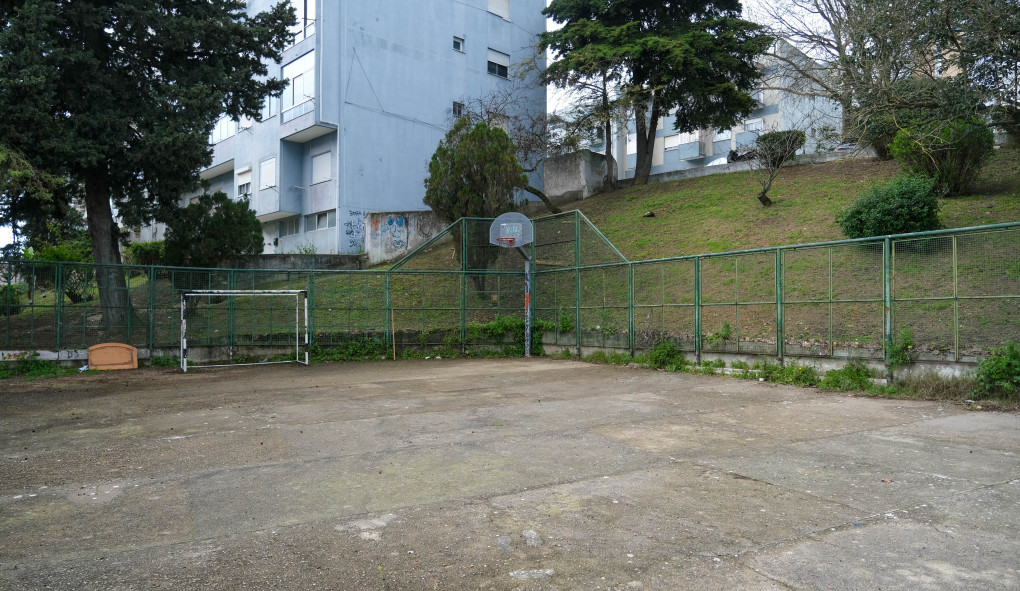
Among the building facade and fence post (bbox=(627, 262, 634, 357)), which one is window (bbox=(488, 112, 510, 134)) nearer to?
the building facade

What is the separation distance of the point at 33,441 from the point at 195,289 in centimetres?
943

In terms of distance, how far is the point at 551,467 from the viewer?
5.58m

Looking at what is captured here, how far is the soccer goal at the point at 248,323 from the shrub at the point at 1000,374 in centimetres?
1355

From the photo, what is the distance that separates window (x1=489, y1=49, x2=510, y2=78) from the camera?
104 feet

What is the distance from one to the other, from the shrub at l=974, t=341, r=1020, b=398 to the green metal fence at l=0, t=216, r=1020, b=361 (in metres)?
0.40

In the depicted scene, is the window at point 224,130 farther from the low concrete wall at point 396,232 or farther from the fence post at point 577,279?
the fence post at point 577,279

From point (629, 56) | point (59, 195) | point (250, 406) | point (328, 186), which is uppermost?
point (629, 56)

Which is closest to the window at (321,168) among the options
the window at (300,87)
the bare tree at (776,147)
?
the window at (300,87)

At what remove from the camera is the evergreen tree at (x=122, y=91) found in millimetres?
14359

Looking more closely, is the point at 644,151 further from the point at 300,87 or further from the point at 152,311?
the point at 152,311

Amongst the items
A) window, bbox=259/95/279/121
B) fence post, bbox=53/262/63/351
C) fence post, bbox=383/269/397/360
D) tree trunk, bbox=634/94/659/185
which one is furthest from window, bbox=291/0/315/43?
fence post, bbox=53/262/63/351

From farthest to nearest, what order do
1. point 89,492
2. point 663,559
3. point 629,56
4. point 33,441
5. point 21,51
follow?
point 629,56 < point 21,51 < point 33,441 < point 89,492 < point 663,559

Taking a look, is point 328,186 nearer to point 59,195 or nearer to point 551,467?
point 59,195

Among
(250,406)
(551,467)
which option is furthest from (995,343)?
(250,406)
